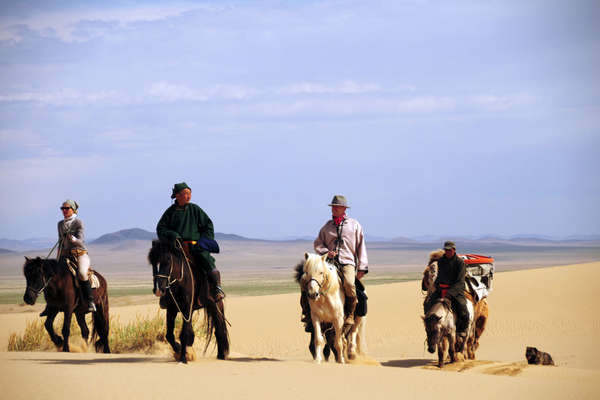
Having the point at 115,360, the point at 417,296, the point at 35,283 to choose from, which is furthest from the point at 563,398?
Result: the point at 417,296

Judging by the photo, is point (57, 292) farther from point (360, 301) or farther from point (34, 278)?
point (360, 301)

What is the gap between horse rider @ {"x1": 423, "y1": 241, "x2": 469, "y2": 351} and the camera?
13.4m

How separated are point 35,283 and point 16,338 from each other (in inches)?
147

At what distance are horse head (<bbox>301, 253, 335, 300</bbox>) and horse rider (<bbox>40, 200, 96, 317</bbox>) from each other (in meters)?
4.15

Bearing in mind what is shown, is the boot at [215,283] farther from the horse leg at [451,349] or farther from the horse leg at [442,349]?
the horse leg at [451,349]

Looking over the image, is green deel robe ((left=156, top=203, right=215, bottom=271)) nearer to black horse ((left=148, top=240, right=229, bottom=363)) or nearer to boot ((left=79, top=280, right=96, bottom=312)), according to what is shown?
black horse ((left=148, top=240, right=229, bottom=363))

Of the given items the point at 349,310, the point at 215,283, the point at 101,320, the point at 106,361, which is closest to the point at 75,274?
the point at 101,320

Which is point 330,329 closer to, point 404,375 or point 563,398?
point 404,375

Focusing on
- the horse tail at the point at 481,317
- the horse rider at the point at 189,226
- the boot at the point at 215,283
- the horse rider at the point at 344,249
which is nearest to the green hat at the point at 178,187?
the horse rider at the point at 189,226

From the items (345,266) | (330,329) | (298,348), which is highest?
(345,266)

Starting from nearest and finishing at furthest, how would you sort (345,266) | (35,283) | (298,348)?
(345,266) → (35,283) → (298,348)

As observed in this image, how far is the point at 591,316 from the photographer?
Result: 21547 mm

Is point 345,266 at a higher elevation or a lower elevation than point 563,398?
higher

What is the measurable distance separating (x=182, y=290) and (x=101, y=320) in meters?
4.39
